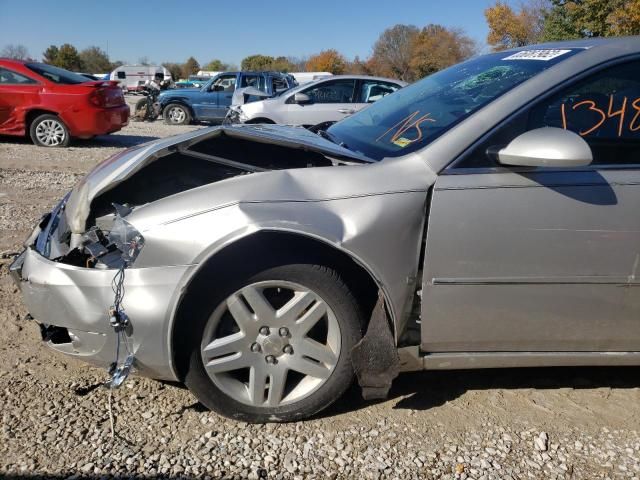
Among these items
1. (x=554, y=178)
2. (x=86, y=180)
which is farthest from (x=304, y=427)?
(x=86, y=180)

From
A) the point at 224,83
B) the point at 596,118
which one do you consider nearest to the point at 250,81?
the point at 224,83

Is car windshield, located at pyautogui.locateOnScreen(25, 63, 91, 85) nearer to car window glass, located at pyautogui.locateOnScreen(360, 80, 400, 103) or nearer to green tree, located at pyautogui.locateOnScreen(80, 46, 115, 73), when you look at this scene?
car window glass, located at pyautogui.locateOnScreen(360, 80, 400, 103)

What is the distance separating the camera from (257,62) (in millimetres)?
80125

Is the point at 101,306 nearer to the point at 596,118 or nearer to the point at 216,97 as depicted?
the point at 596,118

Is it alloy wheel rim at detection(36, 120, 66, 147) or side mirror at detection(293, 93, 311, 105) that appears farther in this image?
side mirror at detection(293, 93, 311, 105)

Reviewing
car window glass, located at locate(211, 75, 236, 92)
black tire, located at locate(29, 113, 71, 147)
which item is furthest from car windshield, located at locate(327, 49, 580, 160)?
car window glass, located at locate(211, 75, 236, 92)

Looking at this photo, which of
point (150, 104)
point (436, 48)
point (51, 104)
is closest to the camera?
point (51, 104)

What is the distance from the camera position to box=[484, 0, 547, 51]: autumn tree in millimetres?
49125

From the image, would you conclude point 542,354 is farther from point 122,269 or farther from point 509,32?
point 509,32

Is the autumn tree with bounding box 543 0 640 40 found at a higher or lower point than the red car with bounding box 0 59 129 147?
higher

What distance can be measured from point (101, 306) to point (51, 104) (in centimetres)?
851

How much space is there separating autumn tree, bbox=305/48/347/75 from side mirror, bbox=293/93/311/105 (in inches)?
2833

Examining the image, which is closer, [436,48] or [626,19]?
[626,19]

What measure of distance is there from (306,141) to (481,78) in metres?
1.01
